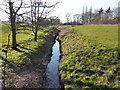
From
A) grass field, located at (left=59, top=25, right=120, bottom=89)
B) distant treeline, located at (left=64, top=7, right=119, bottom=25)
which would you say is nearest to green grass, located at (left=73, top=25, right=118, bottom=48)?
grass field, located at (left=59, top=25, right=120, bottom=89)

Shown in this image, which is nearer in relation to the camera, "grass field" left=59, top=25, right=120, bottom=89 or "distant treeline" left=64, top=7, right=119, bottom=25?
"grass field" left=59, top=25, right=120, bottom=89

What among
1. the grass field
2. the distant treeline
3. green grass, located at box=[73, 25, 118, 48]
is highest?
the distant treeline

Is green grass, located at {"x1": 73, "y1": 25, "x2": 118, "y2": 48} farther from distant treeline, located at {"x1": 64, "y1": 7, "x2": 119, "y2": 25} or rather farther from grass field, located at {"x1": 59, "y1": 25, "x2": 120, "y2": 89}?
distant treeline, located at {"x1": 64, "y1": 7, "x2": 119, "y2": 25}

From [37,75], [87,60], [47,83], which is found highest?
[87,60]

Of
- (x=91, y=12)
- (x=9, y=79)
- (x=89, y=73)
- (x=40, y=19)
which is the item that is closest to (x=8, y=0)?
(x=40, y=19)

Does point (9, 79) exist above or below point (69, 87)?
above

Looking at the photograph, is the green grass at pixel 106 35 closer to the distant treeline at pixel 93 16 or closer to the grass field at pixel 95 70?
the grass field at pixel 95 70

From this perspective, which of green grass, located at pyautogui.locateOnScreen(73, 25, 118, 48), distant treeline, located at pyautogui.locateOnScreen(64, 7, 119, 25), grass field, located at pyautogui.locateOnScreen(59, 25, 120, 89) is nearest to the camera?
grass field, located at pyautogui.locateOnScreen(59, 25, 120, 89)

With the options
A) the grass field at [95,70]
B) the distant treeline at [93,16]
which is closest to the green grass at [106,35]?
the grass field at [95,70]

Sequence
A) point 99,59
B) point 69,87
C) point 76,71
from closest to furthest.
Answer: point 69,87 → point 76,71 → point 99,59

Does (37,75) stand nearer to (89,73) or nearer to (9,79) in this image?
(9,79)

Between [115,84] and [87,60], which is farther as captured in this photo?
[87,60]

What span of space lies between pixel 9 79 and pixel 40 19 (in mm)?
13369

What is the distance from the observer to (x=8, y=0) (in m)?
10.8
